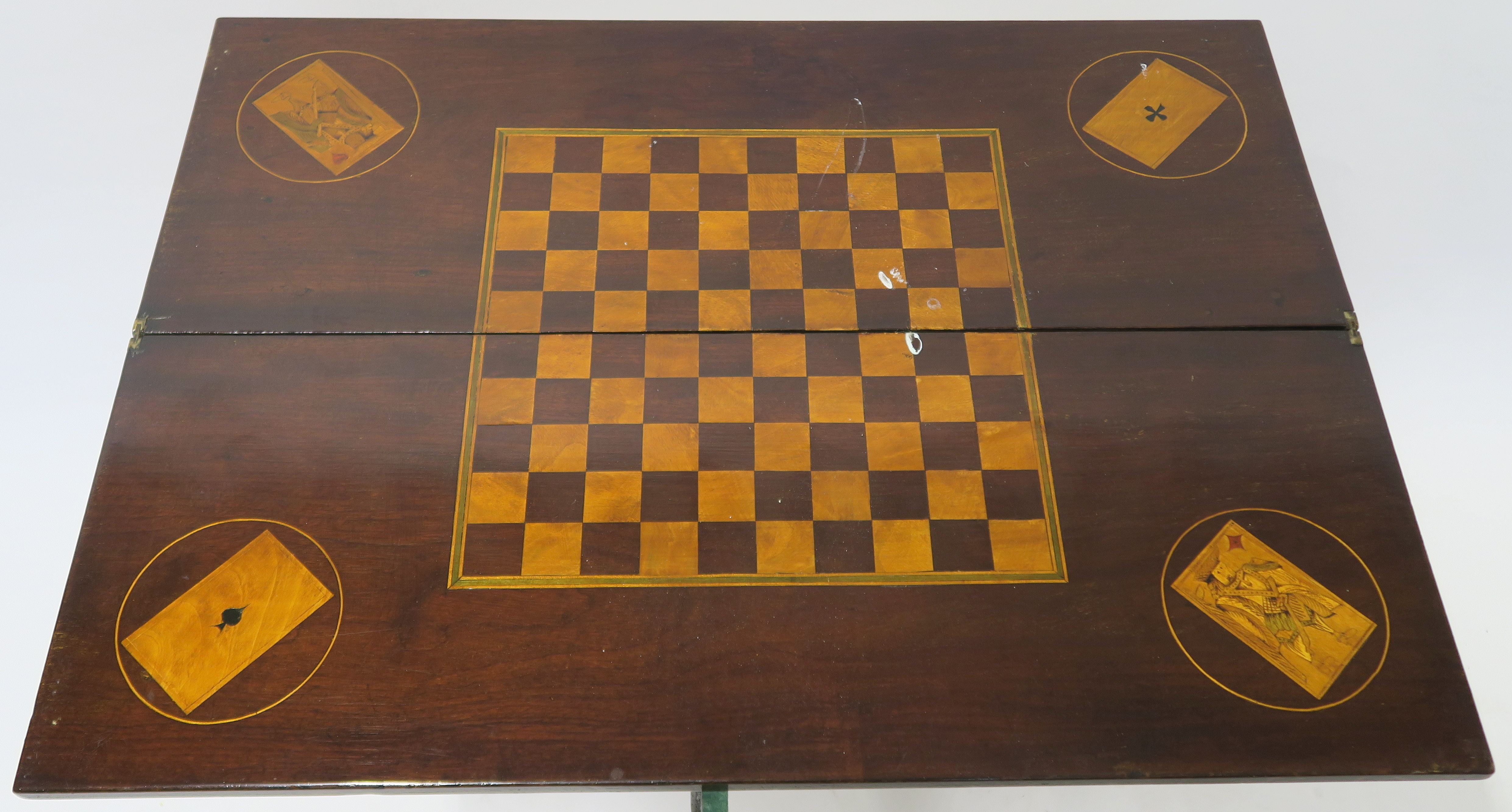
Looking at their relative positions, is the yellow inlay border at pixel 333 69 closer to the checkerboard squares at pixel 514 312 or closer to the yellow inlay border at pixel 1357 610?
the checkerboard squares at pixel 514 312

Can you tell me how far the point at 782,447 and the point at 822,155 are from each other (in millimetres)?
774

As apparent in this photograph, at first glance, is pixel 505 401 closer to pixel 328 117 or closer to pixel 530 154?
pixel 530 154

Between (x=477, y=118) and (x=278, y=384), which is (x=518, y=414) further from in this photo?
(x=477, y=118)

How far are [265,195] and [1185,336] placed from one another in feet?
6.87

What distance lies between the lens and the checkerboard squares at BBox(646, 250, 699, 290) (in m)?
2.08

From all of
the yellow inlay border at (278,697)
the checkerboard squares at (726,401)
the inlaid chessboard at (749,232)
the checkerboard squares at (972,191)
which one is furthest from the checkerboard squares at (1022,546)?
the yellow inlay border at (278,697)

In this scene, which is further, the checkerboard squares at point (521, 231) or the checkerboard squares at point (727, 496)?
the checkerboard squares at point (521, 231)

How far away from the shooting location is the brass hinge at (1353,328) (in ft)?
6.61

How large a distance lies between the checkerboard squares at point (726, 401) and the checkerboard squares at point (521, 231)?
1.69 ft

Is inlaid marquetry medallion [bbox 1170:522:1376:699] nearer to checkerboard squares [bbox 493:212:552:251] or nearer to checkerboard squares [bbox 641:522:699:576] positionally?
checkerboard squares [bbox 641:522:699:576]

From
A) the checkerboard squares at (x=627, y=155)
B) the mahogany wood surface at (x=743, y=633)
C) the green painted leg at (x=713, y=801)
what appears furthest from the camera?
the checkerboard squares at (x=627, y=155)

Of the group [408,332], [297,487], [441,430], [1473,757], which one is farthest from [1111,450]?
[297,487]

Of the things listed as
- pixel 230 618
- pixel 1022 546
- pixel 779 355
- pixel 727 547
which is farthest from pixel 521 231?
pixel 1022 546

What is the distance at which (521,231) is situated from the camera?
2.13 metres
